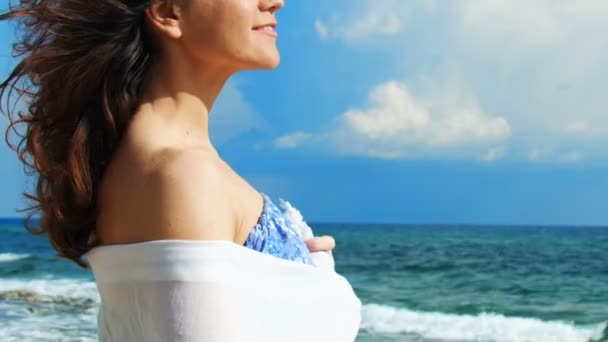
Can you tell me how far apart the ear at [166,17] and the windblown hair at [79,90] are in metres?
0.02

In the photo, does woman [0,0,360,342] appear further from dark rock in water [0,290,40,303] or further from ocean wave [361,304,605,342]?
dark rock in water [0,290,40,303]

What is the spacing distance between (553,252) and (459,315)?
15.4m

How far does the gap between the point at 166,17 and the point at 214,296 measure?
43cm

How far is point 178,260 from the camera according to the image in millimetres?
1102

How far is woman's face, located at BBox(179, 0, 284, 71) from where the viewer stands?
124cm

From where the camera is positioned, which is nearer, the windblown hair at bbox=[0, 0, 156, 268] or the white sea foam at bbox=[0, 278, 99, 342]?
the windblown hair at bbox=[0, 0, 156, 268]

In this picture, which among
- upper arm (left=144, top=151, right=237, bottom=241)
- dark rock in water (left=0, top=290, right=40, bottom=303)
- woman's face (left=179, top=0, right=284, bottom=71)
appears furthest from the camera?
dark rock in water (left=0, top=290, right=40, bottom=303)

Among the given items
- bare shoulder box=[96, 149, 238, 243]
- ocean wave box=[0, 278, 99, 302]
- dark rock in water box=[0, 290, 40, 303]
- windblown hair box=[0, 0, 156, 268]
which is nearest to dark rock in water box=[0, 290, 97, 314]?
dark rock in water box=[0, 290, 40, 303]

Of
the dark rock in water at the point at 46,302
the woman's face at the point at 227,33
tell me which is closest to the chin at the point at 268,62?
the woman's face at the point at 227,33

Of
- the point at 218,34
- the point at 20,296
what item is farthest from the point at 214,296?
the point at 20,296

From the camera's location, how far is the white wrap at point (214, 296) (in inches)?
42.9

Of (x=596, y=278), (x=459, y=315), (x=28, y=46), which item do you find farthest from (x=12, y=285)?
(x=28, y=46)

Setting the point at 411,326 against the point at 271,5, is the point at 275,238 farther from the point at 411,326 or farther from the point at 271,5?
the point at 411,326

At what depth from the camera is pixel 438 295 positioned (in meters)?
15.8
